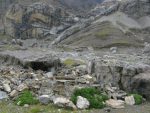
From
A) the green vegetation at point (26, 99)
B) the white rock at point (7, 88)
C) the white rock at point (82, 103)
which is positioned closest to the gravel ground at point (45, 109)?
the green vegetation at point (26, 99)

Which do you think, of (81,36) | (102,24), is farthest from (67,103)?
(102,24)

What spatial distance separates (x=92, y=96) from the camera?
29578mm

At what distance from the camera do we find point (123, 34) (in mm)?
173625

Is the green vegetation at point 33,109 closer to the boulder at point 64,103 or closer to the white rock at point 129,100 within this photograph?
the boulder at point 64,103

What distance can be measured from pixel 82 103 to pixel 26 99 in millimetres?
4183

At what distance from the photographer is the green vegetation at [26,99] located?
2848 cm

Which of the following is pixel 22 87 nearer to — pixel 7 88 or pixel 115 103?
pixel 7 88

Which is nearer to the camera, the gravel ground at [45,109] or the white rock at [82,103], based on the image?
the gravel ground at [45,109]

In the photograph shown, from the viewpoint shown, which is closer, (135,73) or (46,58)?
(135,73)

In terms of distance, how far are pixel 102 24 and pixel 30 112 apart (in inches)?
6773

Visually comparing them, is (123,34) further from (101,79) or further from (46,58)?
(101,79)

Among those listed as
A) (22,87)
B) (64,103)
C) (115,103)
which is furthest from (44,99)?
(115,103)

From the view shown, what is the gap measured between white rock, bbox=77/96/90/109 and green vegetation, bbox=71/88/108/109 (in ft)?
1.20

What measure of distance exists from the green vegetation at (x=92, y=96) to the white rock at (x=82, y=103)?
0.37 meters
